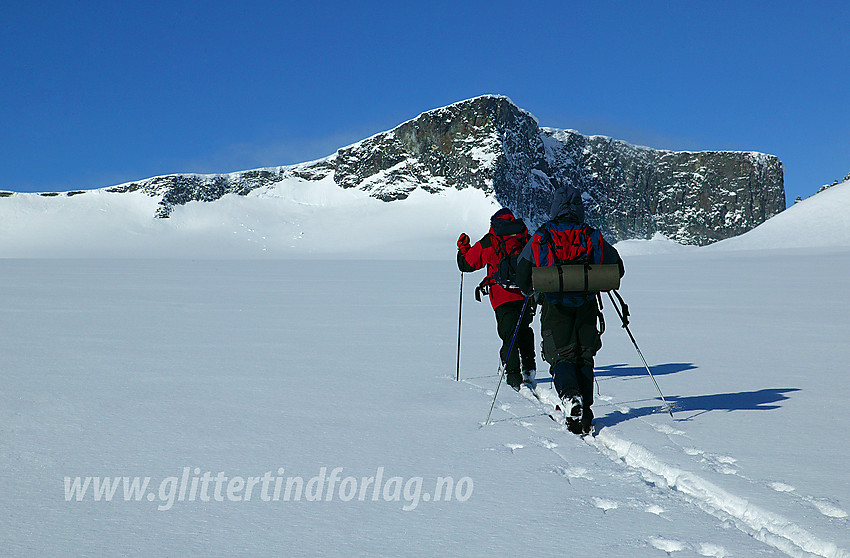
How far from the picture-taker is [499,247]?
21.1ft

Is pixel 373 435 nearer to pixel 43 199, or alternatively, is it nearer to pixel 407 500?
pixel 407 500

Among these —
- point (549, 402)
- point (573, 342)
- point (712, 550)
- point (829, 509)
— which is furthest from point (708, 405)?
point (712, 550)

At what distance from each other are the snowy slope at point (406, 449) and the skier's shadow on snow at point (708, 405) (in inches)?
1.3

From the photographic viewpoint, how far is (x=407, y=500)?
3145mm

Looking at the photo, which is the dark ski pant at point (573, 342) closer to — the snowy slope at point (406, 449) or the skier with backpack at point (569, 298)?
the skier with backpack at point (569, 298)

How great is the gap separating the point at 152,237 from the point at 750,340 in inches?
4584

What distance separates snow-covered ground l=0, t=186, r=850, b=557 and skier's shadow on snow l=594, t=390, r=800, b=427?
35 millimetres

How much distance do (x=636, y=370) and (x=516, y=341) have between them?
1.88 m

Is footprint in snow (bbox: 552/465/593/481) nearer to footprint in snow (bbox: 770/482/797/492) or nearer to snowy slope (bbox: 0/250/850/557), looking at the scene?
snowy slope (bbox: 0/250/850/557)

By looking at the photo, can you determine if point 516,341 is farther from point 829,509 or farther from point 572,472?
point 829,509

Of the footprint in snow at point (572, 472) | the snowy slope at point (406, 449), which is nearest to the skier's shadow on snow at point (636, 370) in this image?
the snowy slope at point (406, 449)

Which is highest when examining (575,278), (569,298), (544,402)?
(575,278)

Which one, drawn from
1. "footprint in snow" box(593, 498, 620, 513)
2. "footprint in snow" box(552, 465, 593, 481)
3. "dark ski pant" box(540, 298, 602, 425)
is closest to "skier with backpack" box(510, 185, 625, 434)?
"dark ski pant" box(540, 298, 602, 425)

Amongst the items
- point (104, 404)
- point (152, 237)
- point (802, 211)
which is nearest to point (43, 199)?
point (152, 237)
